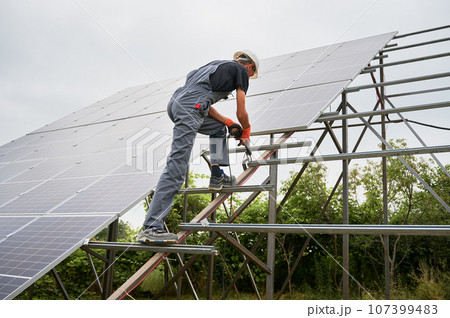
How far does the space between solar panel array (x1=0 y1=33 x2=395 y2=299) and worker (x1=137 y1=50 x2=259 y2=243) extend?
24.5 inches

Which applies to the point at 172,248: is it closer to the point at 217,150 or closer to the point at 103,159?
the point at 217,150

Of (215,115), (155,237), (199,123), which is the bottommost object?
(155,237)

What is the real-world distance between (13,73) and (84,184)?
11517 millimetres

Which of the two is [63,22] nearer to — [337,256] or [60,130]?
[60,130]

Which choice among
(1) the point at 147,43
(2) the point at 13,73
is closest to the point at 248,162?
(1) the point at 147,43

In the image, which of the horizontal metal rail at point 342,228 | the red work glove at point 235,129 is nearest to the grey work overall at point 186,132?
the red work glove at point 235,129

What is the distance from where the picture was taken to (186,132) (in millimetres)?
2779

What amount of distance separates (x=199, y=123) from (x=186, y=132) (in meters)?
0.16

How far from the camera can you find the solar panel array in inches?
122

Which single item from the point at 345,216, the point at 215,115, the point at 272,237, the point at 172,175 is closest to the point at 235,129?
the point at 215,115

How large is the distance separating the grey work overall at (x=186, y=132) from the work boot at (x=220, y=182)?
0.13m
